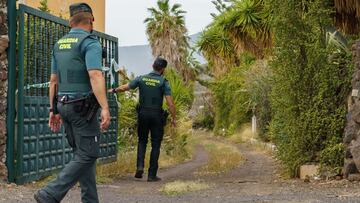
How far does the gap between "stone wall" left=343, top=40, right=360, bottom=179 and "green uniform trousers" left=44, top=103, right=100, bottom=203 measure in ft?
13.9

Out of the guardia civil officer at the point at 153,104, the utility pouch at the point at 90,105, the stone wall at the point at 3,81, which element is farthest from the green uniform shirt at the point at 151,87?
the utility pouch at the point at 90,105

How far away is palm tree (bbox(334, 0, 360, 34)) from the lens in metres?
11.6

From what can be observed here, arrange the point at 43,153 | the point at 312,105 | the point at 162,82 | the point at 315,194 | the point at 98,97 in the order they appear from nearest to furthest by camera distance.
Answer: the point at 98,97 < the point at 315,194 < the point at 43,153 < the point at 312,105 < the point at 162,82

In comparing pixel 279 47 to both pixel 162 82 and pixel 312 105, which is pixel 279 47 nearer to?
pixel 312 105

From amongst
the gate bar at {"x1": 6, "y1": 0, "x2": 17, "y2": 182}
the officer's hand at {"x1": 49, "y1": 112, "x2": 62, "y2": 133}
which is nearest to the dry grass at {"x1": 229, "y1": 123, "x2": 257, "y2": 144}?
the gate bar at {"x1": 6, "y1": 0, "x2": 17, "y2": 182}

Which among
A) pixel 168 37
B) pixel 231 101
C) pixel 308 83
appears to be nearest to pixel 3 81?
pixel 308 83

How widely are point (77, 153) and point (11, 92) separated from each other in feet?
10.0

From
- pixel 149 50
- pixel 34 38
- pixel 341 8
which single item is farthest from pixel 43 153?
pixel 149 50

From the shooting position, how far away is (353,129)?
8867 mm

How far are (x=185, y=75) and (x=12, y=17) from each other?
113 ft

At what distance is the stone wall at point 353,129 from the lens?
8680 millimetres

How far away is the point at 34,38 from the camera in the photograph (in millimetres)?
8727

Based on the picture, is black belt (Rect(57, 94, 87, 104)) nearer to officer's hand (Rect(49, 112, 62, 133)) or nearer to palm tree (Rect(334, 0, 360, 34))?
officer's hand (Rect(49, 112, 62, 133))

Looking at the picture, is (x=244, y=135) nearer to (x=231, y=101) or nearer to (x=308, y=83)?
(x=231, y=101)
